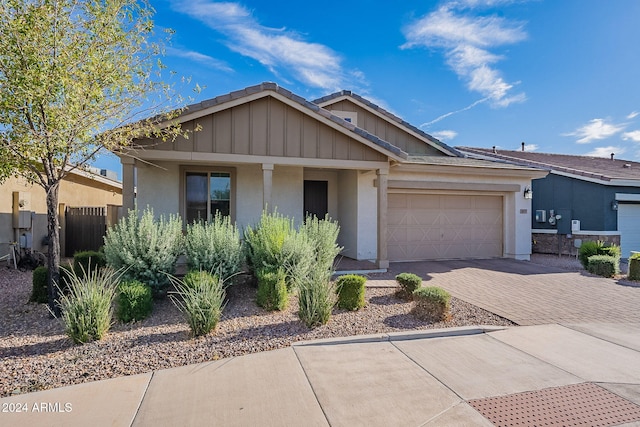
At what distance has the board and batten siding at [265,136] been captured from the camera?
759 centimetres

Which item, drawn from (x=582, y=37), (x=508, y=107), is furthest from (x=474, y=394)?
(x=508, y=107)

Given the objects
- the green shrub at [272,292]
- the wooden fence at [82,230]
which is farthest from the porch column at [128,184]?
the wooden fence at [82,230]

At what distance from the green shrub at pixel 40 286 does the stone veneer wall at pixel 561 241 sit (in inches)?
671

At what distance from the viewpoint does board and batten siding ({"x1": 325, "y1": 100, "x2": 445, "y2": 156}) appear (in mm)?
13492

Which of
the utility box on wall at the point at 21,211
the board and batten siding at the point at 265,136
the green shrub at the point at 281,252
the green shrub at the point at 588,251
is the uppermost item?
the board and batten siding at the point at 265,136

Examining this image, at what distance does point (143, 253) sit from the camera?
586 centimetres

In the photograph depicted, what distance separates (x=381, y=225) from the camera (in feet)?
30.0

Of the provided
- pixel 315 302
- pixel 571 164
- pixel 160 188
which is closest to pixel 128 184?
pixel 160 188

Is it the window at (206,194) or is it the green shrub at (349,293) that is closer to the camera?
the green shrub at (349,293)

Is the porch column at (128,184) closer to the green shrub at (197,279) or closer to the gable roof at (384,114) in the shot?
the green shrub at (197,279)

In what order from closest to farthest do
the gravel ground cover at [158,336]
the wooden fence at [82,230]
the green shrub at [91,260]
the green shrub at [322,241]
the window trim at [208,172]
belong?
the gravel ground cover at [158,336]
the green shrub at [322,241]
the green shrub at [91,260]
the window trim at [208,172]
the wooden fence at [82,230]

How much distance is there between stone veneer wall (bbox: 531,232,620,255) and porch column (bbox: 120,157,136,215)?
1580cm

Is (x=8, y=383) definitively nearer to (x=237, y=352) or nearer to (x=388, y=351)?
(x=237, y=352)

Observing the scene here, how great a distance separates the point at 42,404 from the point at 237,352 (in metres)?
1.90
